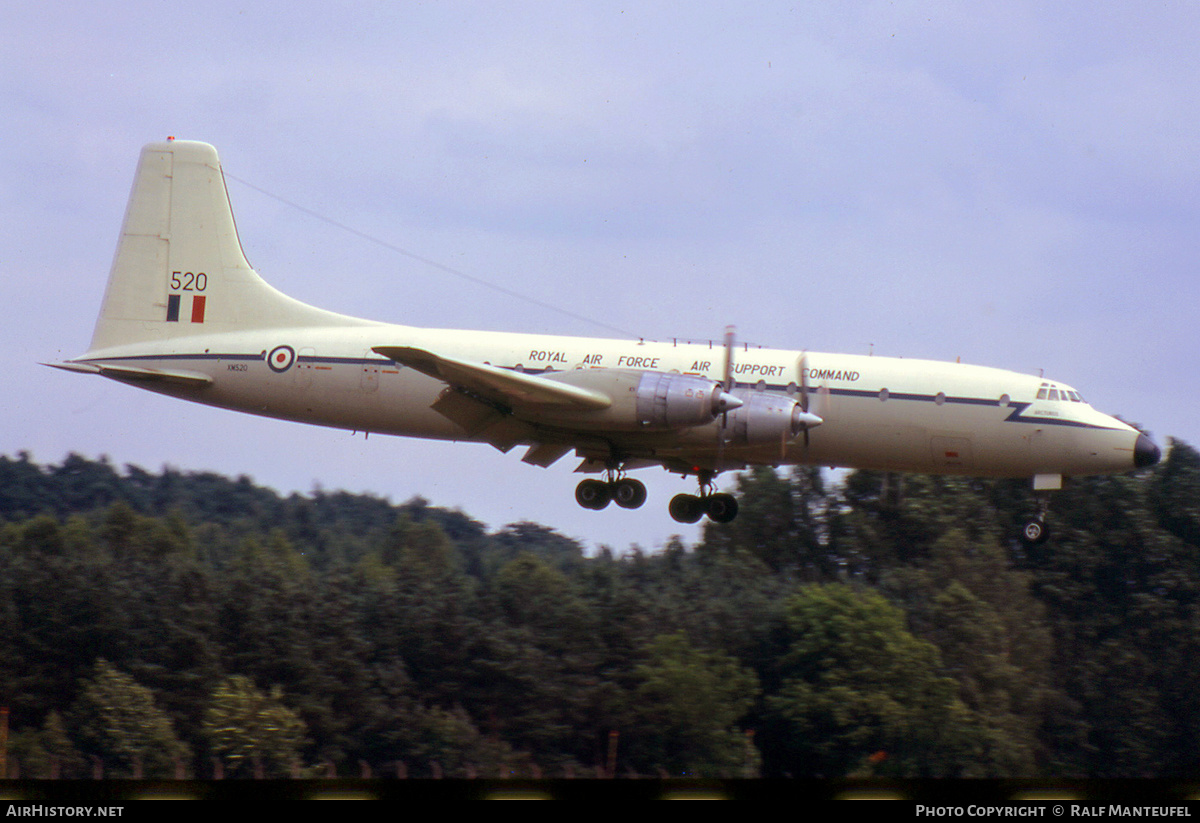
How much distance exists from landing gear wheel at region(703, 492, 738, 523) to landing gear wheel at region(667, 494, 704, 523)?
196 mm

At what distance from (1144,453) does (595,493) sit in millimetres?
11935

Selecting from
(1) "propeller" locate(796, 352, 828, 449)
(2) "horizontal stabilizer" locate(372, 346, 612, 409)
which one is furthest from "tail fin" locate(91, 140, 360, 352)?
(1) "propeller" locate(796, 352, 828, 449)

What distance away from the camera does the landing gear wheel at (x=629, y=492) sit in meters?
29.5

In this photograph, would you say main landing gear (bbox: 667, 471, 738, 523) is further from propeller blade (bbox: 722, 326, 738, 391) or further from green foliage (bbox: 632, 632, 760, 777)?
green foliage (bbox: 632, 632, 760, 777)

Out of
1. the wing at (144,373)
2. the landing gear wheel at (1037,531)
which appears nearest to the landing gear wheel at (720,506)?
the landing gear wheel at (1037,531)

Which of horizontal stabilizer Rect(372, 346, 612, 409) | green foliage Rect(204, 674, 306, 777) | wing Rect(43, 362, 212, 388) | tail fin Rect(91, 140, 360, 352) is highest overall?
tail fin Rect(91, 140, 360, 352)

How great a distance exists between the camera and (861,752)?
56.2 meters

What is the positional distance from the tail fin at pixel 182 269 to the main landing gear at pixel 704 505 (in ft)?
30.0

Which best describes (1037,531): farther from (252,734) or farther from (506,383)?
(252,734)

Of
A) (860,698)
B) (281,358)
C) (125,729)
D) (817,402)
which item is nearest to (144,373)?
(281,358)

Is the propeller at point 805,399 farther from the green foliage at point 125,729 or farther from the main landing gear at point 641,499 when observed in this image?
the green foliage at point 125,729

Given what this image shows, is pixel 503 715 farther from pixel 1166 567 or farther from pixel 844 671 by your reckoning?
pixel 1166 567

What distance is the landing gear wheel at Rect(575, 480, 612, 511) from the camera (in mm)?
29719

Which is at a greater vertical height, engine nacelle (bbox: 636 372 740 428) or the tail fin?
the tail fin
